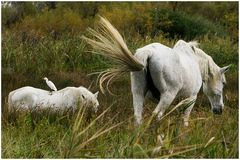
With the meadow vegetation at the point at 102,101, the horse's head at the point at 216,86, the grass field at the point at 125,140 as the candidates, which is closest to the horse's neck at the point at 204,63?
the horse's head at the point at 216,86

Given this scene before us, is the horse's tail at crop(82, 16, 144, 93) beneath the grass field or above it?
above

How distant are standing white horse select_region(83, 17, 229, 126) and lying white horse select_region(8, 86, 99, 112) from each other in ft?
Answer: 3.68

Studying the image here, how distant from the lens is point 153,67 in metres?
7.76

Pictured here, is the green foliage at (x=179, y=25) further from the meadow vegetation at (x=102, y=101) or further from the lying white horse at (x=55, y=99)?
the lying white horse at (x=55, y=99)

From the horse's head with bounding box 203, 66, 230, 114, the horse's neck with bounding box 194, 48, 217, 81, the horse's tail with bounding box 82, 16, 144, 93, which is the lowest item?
the horse's head with bounding box 203, 66, 230, 114

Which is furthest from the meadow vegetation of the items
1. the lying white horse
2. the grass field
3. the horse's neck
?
the horse's neck

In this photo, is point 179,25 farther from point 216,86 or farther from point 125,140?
point 125,140

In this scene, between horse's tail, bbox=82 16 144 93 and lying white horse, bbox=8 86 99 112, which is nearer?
horse's tail, bbox=82 16 144 93

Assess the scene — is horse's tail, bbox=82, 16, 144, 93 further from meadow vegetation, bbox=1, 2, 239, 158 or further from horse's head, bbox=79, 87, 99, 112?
horse's head, bbox=79, 87, 99, 112

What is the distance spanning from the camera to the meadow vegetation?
5613 mm

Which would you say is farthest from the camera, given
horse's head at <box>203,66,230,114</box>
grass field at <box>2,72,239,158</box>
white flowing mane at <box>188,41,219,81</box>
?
horse's head at <box>203,66,230,114</box>

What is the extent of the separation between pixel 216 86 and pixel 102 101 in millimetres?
2394

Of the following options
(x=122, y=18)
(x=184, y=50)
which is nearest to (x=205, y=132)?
(x=184, y=50)

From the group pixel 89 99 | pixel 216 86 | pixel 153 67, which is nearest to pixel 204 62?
pixel 216 86
